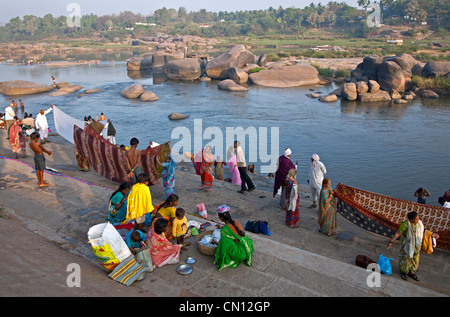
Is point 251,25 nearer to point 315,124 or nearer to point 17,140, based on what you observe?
point 315,124

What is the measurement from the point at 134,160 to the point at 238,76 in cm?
2534

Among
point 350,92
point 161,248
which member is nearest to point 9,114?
point 161,248

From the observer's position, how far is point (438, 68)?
90.8 feet

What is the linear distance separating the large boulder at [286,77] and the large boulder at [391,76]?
627 cm

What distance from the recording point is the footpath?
4.75 m

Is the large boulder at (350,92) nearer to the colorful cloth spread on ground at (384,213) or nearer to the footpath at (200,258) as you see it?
the footpath at (200,258)

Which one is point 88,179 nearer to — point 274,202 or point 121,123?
point 274,202

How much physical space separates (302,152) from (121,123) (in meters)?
10.5

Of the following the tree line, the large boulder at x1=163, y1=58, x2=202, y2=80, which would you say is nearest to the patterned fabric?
the large boulder at x1=163, y1=58, x2=202, y2=80

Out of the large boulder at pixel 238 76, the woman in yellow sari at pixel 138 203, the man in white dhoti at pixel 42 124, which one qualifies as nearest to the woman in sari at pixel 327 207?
the woman in yellow sari at pixel 138 203

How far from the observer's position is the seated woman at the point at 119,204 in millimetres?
6414

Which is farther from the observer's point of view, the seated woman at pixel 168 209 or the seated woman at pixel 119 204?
the seated woman at pixel 119 204

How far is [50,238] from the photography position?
6.29 meters
